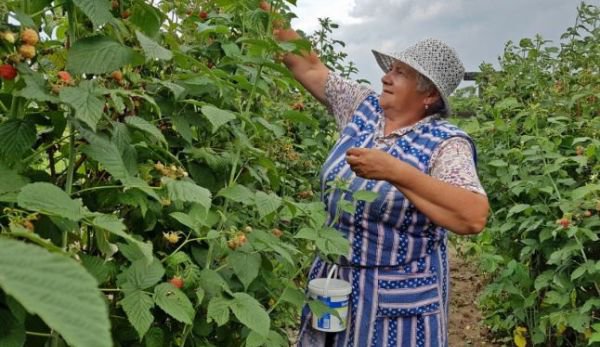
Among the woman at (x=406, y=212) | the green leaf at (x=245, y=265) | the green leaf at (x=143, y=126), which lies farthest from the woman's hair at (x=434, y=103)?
the green leaf at (x=143, y=126)

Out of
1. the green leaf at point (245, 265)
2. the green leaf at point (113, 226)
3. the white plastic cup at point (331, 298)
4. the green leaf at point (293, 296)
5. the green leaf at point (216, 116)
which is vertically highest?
the green leaf at point (216, 116)

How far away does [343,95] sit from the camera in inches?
103

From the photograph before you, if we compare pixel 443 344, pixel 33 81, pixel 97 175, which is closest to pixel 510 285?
pixel 443 344

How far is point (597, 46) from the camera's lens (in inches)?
159

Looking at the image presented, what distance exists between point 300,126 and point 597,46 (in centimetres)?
194

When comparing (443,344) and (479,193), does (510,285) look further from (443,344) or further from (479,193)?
(479,193)

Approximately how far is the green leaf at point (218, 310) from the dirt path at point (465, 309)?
315 centimetres

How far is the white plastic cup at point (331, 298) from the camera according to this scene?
2.10m

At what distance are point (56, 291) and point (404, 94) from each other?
2.05m

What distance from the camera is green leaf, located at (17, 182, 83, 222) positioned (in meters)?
0.89

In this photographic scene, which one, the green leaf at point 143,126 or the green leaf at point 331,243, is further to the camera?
the green leaf at point 331,243

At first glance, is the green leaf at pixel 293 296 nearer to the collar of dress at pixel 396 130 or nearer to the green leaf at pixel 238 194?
the green leaf at pixel 238 194

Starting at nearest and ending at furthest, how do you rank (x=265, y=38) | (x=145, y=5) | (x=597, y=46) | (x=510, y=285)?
(x=145, y=5)
(x=265, y=38)
(x=510, y=285)
(x=597, y=46)

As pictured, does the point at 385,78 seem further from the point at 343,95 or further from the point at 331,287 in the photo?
the point at 331,287
